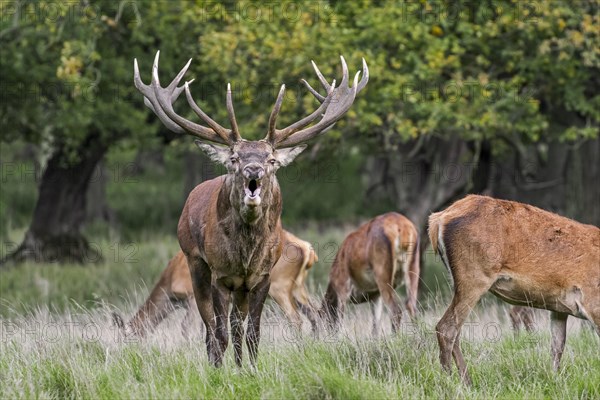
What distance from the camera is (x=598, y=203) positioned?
631 inches

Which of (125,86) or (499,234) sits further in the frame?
(125,86)

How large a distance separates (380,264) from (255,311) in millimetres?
3547

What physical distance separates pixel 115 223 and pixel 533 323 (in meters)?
16.4

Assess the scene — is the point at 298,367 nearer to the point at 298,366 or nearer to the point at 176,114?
the point at 298,366

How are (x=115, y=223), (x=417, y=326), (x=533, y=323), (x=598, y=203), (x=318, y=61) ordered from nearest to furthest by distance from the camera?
(x=417, y=326) < (x=533, y=323) < (x=318, y=61) < (x=598, y=203) < (x=115, y=223)

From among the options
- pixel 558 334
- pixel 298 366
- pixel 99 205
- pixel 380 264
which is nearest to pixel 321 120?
pixel 298 366

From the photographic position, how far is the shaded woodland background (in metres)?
13.6

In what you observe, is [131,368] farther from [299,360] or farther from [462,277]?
[462,277]

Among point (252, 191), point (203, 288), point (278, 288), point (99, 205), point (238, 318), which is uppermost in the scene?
point (252, 191)

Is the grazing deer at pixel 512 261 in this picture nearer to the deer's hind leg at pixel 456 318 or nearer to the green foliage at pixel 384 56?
the deer's hind leg at pixel 456 318

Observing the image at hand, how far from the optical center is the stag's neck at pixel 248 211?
295 inches

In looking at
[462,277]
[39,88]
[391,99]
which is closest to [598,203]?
[391,99]

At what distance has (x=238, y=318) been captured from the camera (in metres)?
7.99

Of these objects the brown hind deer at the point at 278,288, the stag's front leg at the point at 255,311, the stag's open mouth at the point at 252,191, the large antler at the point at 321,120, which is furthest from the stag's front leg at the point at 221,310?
the brown hind deer at the point at 278,288
